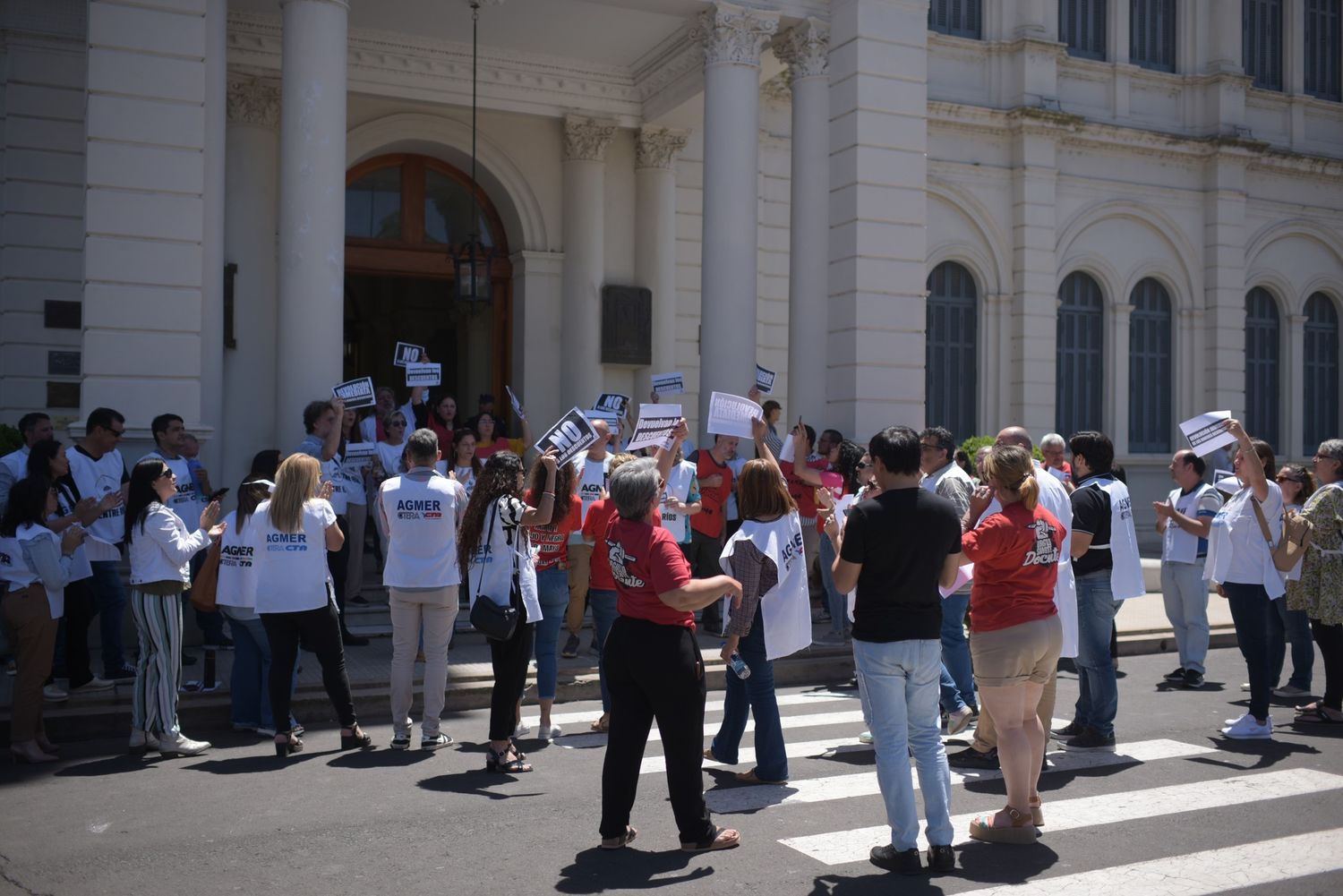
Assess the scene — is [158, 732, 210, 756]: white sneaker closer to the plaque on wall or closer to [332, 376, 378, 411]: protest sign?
[332, 376, 378, 411]: protest sign

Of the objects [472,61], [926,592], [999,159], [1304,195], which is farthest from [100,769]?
[1304,195]

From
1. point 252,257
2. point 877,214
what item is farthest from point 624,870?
point 252,257

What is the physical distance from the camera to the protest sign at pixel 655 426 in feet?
28.0

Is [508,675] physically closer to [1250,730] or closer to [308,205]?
[1250,730]

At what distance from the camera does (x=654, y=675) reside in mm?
5770

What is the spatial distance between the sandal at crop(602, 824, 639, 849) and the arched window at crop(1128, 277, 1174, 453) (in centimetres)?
1937

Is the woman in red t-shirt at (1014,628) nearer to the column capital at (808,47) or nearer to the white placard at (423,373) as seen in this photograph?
the white placard at (423,373)

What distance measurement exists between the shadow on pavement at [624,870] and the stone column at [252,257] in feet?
34.5

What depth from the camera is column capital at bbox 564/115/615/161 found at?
1722cm

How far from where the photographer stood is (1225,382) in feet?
76.8

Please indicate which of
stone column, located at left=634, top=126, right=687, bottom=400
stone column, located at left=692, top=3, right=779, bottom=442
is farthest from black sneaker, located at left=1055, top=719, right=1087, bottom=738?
stone column, located at left=634, top=126, right=687, bottom=400

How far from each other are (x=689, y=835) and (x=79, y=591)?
5.46 metres

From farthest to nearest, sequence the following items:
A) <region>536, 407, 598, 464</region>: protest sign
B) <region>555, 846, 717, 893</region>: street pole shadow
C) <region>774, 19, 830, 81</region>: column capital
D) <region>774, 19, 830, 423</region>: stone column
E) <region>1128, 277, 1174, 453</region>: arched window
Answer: <region>1128, 277, 1174, 453</region>: arched window
<region>774, 19, 830, 423</region>: stone column
<region>774, 19, 830, 81</region>: column capital
<region>536, 407, 598, 464</region>: protest sign
<region>555, 846, 717, 893</region>: street pole shadow

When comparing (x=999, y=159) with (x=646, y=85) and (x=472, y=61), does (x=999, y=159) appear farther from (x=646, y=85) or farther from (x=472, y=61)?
(x=472, y=61)
